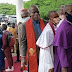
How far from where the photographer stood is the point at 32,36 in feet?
8.96

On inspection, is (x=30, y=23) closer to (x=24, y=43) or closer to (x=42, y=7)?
(x=24, y=43)

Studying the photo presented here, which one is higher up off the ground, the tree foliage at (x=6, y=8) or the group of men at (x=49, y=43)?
the tree foliage at (x=6, y=8)

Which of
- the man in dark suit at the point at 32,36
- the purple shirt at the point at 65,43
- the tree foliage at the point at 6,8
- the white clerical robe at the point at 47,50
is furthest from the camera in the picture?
the tree foliage at the point at 6,8

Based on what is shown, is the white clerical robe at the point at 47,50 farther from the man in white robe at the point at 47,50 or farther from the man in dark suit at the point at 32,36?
the man in dark suit at the point at 32,36

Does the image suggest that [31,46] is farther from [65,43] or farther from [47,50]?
[65,43]

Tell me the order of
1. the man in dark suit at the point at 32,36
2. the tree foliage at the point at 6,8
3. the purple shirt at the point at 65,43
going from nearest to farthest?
the purple shirt at the point at 65,43, the man in dark suit at the point at 32,36, the tree foliage at the point at 6,8

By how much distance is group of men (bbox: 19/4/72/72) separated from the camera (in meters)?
1.94

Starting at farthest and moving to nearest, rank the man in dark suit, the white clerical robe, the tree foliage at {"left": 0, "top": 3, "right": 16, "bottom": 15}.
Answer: the tree foliage at {"left": 0, "top": 3, "right": 16, "bottom": 15}
the man in dark suit
the white clerical robe

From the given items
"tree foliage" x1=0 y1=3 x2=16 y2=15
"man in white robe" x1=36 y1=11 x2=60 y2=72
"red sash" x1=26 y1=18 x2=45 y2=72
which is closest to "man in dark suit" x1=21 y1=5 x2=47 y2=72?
"red sash" x1=26 y1=18 x2=45 y2=72

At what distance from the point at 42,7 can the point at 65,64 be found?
10126mm

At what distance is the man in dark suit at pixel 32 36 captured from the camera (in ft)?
8.95

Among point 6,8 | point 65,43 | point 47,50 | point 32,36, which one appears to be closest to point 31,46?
point 32,36

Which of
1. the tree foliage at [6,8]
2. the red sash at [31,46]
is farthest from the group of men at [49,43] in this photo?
the tree foliage at [6,8]

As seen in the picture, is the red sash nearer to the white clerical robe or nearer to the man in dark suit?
the man in dark suit
